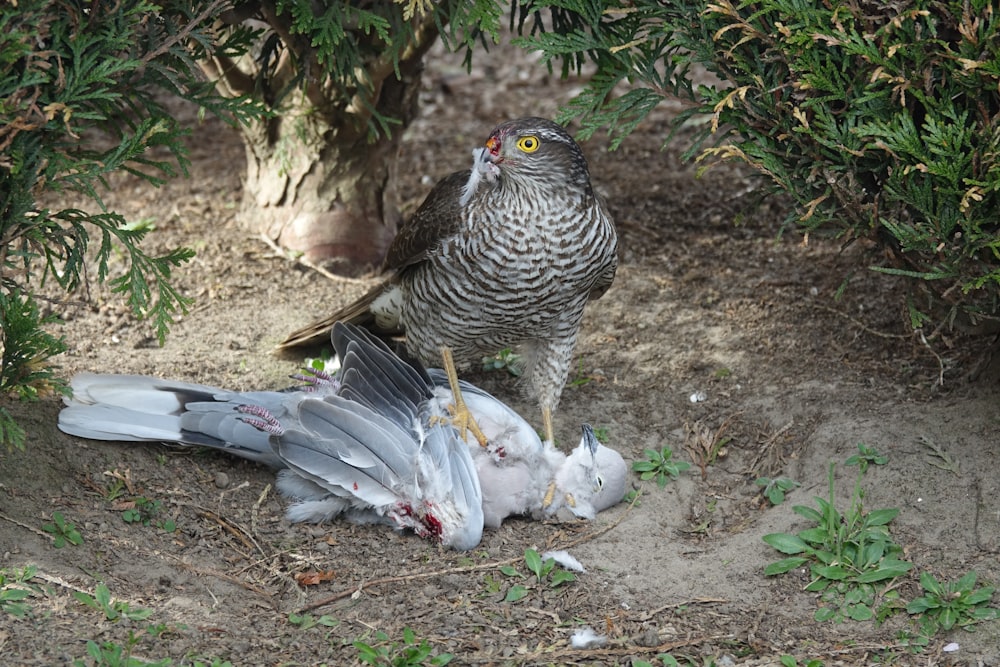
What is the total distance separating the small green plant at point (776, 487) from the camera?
409cm

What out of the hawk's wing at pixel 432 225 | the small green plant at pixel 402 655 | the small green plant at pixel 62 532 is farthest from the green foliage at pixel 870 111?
the small green plant at pixel 62 532

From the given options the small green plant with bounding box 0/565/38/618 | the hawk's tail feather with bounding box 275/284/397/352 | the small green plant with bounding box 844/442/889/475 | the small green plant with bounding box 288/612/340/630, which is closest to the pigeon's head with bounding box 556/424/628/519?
the small green plant with bounding box 844/442/889/475

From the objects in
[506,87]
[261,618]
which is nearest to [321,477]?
[261,618]

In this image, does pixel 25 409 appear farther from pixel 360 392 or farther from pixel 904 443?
pixel 904 443

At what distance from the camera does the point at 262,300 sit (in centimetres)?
568

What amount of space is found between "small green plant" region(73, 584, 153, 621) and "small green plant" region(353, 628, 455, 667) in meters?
0.63

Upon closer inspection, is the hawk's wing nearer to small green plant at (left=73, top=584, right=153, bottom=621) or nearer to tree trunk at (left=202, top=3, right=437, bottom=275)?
tree trunk at (left=202, top=3, right=437, bottom=275)

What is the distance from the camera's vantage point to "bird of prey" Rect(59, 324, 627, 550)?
392cm

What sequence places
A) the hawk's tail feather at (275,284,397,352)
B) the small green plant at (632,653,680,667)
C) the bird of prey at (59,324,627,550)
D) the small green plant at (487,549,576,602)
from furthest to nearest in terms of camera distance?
the hawk's tail feather at (275,284,397,352) → the bird of prey at (59,324,627,550) → the small green plant at (487,549,576,602) → the small green plant at (632,653,680,667)

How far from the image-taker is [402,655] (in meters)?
3.08

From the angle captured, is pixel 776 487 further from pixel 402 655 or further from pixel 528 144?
pixel 402 655

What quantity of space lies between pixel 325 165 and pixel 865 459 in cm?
327

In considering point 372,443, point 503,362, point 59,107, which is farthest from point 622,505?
point 59,107

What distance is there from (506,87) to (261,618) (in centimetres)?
627
